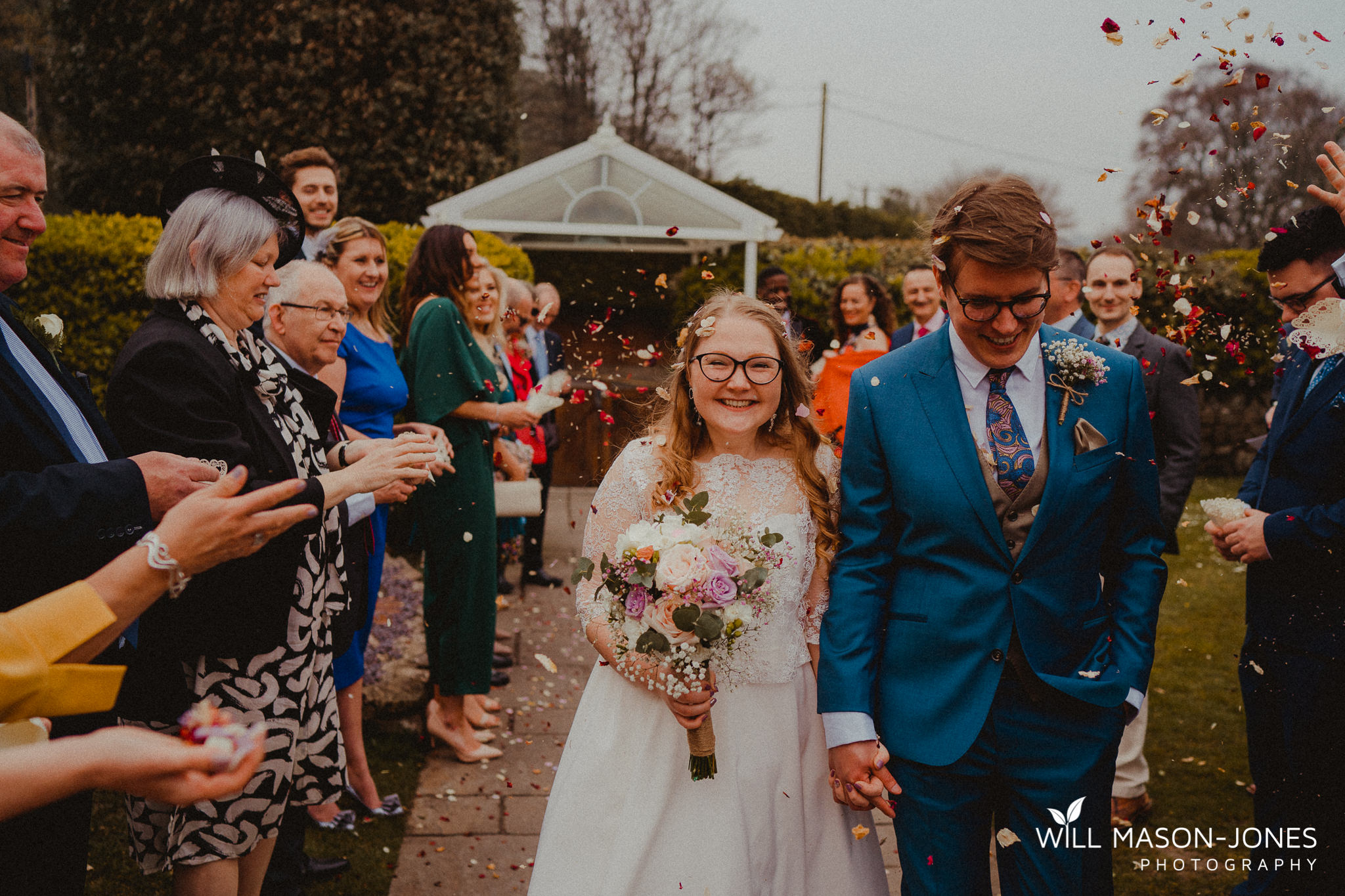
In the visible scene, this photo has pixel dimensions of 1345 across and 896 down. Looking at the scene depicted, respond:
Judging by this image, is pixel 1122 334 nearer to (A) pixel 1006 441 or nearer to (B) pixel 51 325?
(A) pixel 1006 441

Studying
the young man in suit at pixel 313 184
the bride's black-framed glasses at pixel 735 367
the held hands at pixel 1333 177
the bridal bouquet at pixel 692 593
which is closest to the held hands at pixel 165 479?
the bridal bouquet at pixel 692 593

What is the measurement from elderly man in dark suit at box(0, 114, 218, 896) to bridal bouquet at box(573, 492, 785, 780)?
1096 mm

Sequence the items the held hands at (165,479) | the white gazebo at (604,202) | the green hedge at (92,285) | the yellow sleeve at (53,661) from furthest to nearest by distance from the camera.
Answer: the white gazebo at (604,202) < the green hedge at (92,285) < the held hands at (165,479) < the yellow sleeve at (53,661)

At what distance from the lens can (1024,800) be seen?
2314 mm

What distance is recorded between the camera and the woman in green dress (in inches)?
179

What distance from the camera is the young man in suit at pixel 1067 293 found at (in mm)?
4680

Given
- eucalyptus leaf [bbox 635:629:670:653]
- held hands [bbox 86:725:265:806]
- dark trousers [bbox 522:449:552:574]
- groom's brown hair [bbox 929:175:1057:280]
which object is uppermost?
groom's brown hair [bbox 929:175:1057:280]

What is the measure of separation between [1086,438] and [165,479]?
229 centimetres

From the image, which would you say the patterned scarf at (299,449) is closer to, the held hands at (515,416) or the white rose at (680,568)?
the white rose at (680,568)

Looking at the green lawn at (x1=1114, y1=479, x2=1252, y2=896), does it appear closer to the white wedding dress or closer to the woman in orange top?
the white wedding dress

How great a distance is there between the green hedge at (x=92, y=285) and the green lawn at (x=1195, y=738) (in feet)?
20.0

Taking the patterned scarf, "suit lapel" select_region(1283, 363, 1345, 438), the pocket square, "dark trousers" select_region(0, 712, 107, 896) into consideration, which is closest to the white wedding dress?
the pocket square

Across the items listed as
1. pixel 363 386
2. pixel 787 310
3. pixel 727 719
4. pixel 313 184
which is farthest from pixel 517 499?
pixel 727 719

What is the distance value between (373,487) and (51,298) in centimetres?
564
